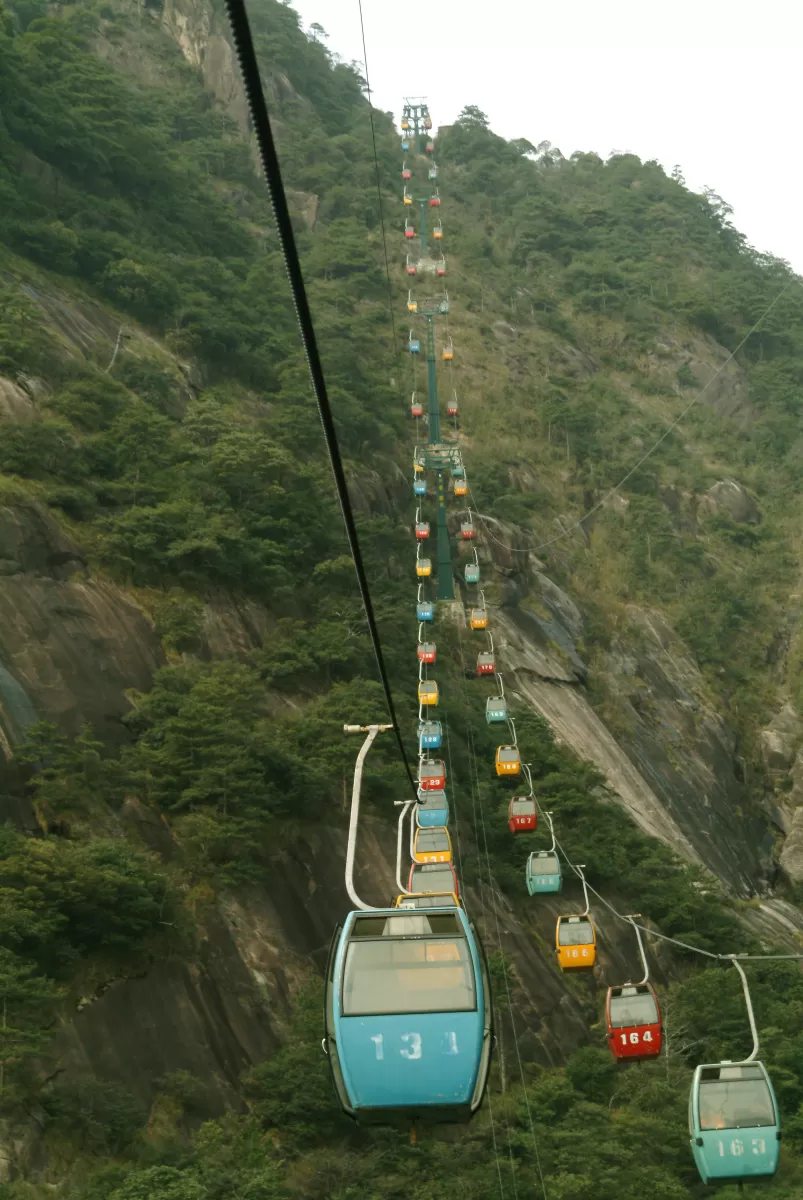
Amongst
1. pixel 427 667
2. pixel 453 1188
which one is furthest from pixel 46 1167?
pixel 427 667

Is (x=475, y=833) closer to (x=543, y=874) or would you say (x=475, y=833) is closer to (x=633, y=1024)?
(x=543, y=874)

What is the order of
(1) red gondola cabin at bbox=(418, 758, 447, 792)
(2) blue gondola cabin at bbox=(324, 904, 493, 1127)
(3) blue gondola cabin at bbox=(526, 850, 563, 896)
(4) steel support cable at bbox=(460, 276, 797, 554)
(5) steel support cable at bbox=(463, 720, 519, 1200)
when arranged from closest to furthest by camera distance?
(2) blue gondola cabin at bbox=(324, 904, 493, 1127)
(5) steel support cable at bbox=(463, 720, 519, 1200)
(3) blue gondola cabin at bbox=(526, 850, 563, 896)
(1) red gondola cabin at bbox=(418, 758, 447, 792)
(4) steel support cable at bbox=(460, 276, 797, 554)

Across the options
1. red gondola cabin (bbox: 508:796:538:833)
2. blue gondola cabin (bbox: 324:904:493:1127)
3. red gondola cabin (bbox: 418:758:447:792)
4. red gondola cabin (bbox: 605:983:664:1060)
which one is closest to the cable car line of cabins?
blue gondola cabin (bbox: 324:904:493:1127)

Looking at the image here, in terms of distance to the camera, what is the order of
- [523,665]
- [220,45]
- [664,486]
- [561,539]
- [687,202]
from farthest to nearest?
[687,202] < [220,45] < [664,486] < [561,539] < [523,665]

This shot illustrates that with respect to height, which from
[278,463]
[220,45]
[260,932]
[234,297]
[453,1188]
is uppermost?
[220,45]

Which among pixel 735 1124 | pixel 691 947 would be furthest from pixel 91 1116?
pixel 735 1124

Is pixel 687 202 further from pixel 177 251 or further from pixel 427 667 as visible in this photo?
pixel 427 667

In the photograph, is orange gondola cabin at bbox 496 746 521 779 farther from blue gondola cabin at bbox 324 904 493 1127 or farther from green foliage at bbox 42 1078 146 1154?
blue gondola cabin at bbox 324 904 493 1127
